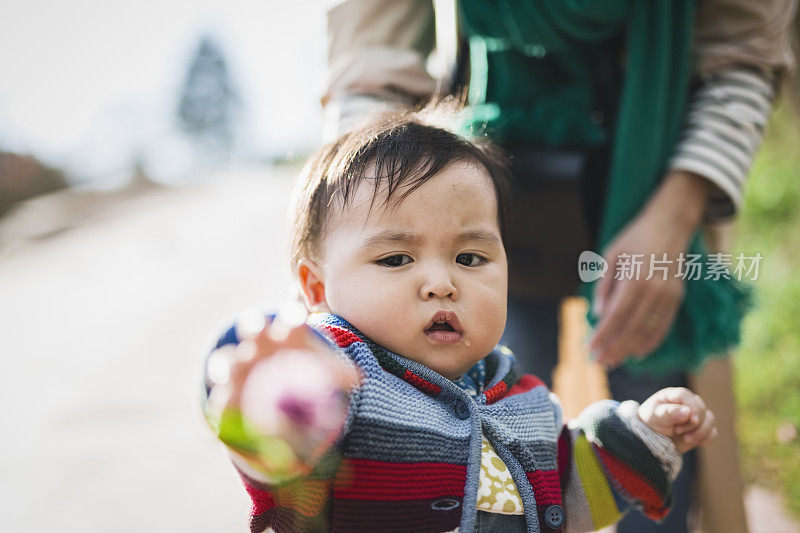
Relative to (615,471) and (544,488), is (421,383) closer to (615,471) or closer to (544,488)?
(544,488)

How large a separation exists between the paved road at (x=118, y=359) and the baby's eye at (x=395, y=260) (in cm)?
22

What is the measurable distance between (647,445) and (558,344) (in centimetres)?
73

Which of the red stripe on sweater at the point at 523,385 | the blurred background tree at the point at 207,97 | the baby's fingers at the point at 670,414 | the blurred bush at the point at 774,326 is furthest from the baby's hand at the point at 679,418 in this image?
the blurred background tree at the point at 207,97

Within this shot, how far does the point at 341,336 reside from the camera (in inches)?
28.0

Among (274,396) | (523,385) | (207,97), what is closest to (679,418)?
(523,385)

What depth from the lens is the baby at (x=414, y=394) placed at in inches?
22.7

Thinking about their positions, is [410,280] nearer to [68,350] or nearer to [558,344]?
[558,344]

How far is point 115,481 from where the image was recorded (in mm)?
1786

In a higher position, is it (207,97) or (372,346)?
(207,97)

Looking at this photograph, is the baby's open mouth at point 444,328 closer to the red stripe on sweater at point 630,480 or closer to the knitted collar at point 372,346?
the knitted collar at point 372,346

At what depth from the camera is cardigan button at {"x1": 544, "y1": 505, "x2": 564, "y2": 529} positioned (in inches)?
28.9

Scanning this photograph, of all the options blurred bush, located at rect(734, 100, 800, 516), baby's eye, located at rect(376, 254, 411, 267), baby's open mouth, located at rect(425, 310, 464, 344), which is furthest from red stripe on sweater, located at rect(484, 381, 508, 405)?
blurred bush, located at rect(734, 100, 800, 516)

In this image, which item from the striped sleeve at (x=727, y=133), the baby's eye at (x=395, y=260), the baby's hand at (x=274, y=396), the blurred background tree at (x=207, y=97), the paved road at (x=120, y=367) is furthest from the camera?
the blurred background tree at (x=207, y=97)

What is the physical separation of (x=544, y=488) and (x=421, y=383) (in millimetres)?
199
